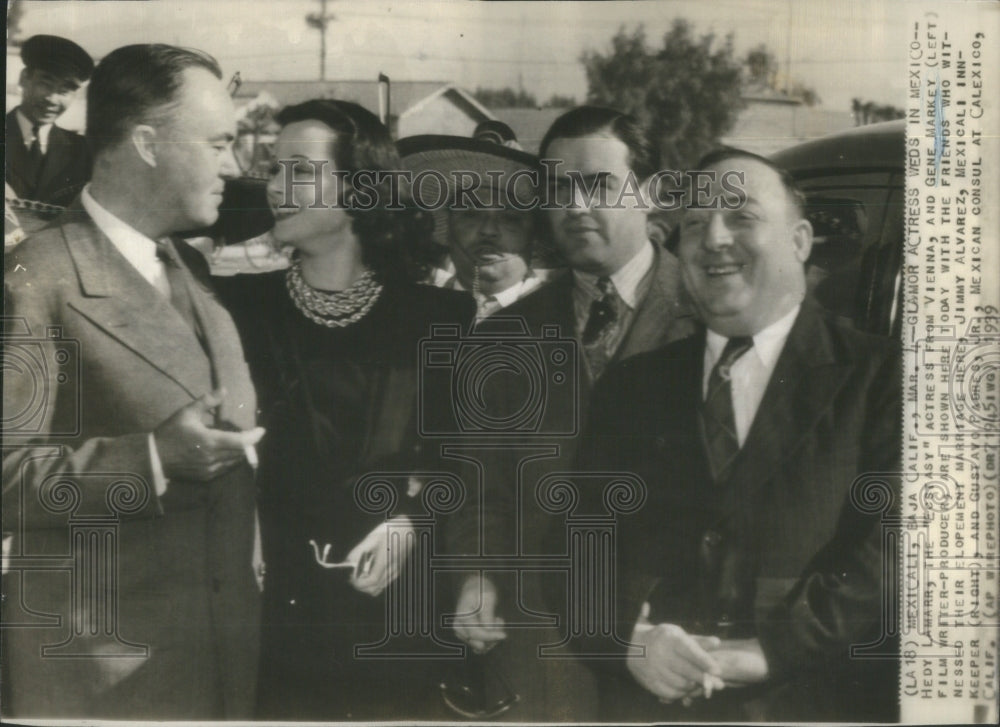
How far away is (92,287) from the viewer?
3.63 m

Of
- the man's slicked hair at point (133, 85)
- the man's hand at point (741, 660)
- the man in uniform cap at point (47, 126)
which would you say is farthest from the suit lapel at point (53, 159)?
the man's hand at point (741, 660)

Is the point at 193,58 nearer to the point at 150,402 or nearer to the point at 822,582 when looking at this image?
the point at 150,402

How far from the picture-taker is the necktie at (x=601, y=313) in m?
3.62

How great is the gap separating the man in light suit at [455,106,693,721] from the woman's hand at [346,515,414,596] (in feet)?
0.66

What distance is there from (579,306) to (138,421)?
1576 mm

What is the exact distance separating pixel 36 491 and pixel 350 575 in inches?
45.1

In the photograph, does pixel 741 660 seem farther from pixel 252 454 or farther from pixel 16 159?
pixel 16 159

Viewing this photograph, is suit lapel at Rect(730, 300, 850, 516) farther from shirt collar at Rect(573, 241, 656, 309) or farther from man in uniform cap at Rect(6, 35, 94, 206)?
man in uniform cap at Rect(6, 35, 94, 206)

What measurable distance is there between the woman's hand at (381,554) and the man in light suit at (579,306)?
0.20 m

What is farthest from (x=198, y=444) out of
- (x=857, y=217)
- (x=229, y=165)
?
(x=857, y=217)

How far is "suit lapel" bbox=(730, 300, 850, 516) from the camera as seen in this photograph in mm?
3598

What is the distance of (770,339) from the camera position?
11.9 feet

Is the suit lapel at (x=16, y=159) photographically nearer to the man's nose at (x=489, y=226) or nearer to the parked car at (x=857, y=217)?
the man's nose at (x=489, y=226)

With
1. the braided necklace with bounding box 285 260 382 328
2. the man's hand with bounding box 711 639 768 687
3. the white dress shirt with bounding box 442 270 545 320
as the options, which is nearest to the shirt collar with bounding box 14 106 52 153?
the braided necklace with bounding box 285 260 382 328
